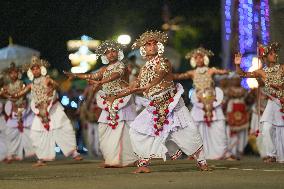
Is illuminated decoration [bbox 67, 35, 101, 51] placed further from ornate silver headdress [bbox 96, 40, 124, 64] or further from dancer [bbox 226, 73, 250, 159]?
ornate silver headdress [bbox 96, 40, 124, 64]

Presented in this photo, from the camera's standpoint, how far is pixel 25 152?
22391mm

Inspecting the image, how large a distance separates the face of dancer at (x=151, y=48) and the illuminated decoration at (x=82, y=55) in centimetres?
3412

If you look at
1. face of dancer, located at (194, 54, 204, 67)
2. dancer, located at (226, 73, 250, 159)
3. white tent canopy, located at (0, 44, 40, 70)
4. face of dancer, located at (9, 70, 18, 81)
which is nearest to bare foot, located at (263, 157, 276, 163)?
face of dancer, located at (194, 54, 204, 67)

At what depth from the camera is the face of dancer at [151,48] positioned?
15227 millimetres

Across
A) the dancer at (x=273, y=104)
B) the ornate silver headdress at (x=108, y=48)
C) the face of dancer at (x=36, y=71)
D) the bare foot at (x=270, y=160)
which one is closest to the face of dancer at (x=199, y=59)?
the dancer at (x=273, y=104)

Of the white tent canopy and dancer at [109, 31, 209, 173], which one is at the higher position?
the white tent canopy

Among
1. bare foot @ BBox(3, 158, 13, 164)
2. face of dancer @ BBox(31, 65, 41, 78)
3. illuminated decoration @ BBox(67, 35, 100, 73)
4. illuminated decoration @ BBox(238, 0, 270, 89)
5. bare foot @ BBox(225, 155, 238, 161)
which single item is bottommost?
bare foot @ BBox(225, 155, 238, 161)

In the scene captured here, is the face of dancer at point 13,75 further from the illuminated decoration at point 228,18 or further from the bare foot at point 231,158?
the illuminated decoration at point 228,18

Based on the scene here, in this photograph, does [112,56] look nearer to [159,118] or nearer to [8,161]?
[159,118]

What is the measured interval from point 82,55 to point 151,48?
3596 centimetres

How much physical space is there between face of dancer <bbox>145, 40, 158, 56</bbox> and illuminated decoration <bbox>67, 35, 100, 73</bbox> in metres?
34.1

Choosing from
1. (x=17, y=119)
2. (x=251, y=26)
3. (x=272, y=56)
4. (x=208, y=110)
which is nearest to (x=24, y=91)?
(x=17, y=119)

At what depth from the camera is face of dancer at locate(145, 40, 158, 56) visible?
15.2 metres

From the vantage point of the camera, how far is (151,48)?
50.0 ft
